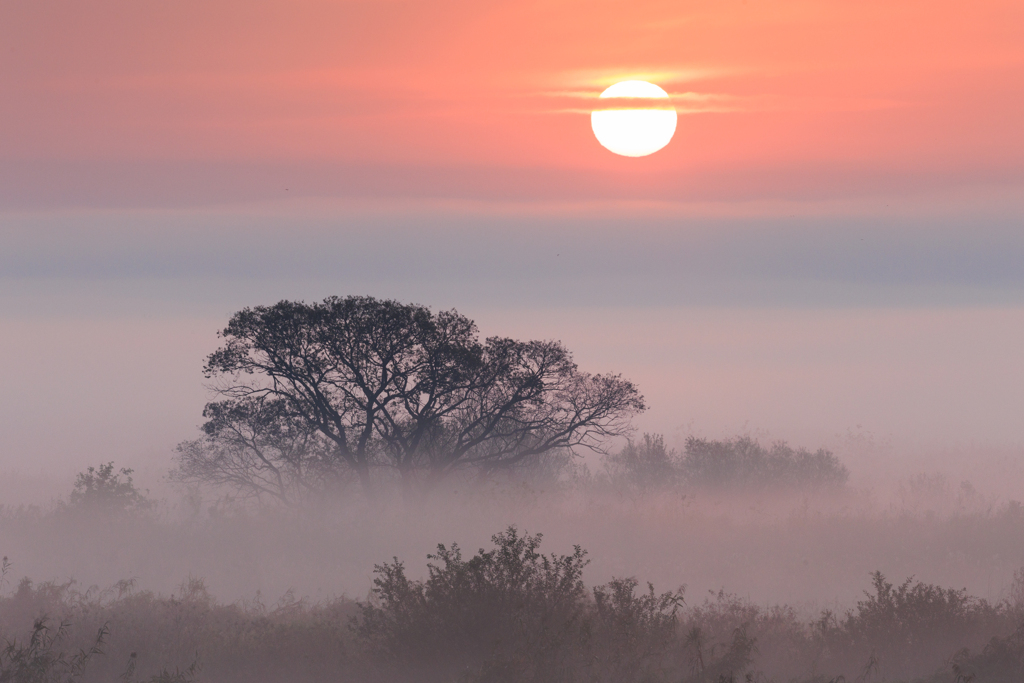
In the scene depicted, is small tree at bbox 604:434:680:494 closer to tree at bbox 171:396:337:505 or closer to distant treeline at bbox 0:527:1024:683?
tree at bbox 171:396:337:505

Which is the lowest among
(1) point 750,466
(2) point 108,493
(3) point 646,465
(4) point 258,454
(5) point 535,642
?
(5) point 535,642

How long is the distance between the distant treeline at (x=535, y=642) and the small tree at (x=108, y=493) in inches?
526

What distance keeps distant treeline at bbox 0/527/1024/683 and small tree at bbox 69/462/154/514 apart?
1336 centimetres

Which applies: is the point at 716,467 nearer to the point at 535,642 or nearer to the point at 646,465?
the point at 646,465

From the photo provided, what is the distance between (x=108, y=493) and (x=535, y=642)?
66.8ft

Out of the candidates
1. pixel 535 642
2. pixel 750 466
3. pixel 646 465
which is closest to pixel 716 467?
pixel 750 466

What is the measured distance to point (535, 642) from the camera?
1072 centimetres

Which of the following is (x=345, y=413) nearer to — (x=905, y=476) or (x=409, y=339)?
(x=409, y=339)

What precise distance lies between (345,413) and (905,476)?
29.8 meters

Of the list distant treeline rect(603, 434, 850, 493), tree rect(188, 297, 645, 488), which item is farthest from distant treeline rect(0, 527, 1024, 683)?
distant treeline rect(603, 434, 850, 493)

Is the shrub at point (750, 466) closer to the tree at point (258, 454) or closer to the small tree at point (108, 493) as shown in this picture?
the tree at point (258, 454)

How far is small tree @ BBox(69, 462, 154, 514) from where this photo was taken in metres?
26.2

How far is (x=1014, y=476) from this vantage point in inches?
1670

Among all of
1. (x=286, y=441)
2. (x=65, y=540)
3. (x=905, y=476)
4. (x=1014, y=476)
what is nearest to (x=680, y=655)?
(x=286, y=441)
